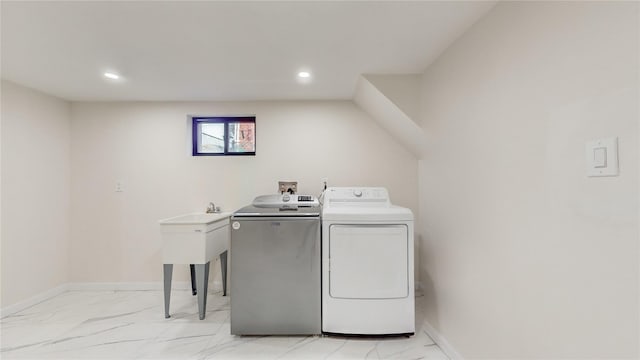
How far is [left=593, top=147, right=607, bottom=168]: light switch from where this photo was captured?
0.86 meters

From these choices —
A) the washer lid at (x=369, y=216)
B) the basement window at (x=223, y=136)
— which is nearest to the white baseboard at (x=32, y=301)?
the basement window at (x=223, y=136)

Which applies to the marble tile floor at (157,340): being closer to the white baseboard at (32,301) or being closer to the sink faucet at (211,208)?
the white baseboard at (32,301)

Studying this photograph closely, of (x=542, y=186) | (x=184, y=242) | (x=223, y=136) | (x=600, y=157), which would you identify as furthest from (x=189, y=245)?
(x=600, y=157)

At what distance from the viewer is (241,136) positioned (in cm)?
308

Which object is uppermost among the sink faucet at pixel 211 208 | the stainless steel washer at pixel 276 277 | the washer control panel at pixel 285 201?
the washer control panel at pixel 285 201

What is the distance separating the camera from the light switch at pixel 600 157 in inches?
33.7

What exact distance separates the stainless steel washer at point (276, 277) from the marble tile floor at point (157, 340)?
13cm

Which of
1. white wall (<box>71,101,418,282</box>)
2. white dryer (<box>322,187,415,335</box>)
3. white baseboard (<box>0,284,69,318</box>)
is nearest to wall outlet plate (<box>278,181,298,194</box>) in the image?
white wall (<box>71,101,418,282</box>)

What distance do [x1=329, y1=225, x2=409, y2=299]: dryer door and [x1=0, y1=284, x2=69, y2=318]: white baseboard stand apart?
290cm

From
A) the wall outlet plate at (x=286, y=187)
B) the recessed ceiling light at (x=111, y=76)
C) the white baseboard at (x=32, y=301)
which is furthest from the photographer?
the wall outlet plate at (x=286, y=187)

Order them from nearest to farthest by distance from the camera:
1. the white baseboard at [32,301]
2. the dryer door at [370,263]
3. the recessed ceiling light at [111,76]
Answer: the dryer door at [370,263], the recessed ceiling light at [111,76], the white baseboard at [32,301]

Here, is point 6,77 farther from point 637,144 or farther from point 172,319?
point 637,144

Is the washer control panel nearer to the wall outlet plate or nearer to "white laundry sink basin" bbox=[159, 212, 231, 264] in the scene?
the wall outlet plate

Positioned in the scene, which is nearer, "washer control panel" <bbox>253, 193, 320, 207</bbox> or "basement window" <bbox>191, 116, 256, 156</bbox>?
"washer control panel" <bbox>253, 193, 320, 207</bbox>
